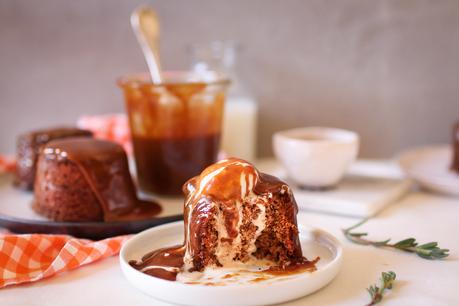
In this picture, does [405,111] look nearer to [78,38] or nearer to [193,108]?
[193,108]

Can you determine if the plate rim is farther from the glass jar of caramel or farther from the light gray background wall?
the light gray background wall

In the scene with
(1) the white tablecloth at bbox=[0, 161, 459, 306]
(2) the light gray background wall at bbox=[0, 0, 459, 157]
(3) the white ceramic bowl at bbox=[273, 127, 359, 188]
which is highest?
(2) the light gray background wall at bbox=[0, 0, 459, 157]

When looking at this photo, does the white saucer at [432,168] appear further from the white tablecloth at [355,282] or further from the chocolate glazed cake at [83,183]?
the chocolate glazed cake at [83,183]

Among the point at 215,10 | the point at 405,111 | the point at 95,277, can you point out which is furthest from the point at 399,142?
the point at 95,277

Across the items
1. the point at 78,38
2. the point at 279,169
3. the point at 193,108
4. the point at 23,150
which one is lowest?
the point at 279,169

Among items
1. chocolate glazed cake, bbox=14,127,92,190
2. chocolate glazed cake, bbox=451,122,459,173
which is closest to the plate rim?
chocolate glazed cake, bbox=14,127,92,190
